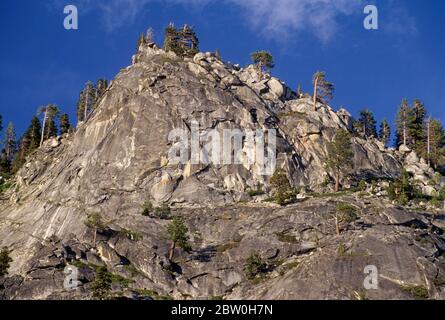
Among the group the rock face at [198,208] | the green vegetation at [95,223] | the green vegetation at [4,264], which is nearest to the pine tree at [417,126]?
the rock face at [198,208]

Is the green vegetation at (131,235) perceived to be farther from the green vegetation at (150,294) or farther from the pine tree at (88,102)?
the pine tree at (88,102)

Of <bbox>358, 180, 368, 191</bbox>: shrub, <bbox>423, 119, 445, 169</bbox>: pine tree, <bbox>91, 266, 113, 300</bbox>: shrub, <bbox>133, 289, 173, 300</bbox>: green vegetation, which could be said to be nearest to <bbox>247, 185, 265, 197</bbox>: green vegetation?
<bbox>358, 180, 368, 191</bbox>: shrub

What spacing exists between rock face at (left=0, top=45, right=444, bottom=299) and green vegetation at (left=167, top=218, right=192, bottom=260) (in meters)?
1.15

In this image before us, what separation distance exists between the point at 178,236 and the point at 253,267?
11508mm

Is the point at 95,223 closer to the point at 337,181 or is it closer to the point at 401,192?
the point at 337,181

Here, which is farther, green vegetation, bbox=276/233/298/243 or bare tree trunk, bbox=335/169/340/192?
bare tree trunk, bbox=335/169/340/192

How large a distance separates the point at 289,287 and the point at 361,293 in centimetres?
811

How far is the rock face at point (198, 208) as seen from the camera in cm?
8188

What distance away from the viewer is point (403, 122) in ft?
488

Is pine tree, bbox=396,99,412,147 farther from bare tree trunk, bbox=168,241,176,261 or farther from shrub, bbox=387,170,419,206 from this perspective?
bare tree trunk, bbox=168,241,176,261

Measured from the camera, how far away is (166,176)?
106188 mm

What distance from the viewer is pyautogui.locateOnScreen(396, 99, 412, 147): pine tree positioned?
147 metres

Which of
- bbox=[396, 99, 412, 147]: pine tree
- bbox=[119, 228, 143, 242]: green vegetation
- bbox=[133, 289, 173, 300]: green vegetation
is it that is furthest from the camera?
bbox=[396, 99, 412, 147]: pine tree

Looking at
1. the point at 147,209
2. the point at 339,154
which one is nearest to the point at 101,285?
the point at 147,209
